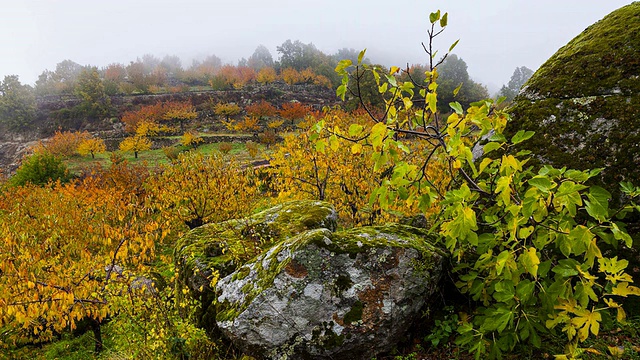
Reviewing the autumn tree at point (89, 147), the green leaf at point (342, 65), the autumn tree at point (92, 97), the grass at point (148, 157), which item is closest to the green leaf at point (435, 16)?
the green leaf at point (342, 65)

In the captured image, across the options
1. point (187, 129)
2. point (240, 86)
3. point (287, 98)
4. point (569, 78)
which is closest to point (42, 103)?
point (187, 129)

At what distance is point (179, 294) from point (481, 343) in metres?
5.00

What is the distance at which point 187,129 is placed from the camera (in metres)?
59.0

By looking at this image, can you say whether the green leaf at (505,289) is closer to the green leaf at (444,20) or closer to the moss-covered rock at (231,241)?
the green leaf at (444,20)

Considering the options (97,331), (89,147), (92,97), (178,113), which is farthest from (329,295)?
(92,97)

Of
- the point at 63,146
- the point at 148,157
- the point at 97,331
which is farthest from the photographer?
the point at 148,157

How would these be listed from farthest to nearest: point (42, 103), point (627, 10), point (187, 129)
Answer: point (42, 103) < point (187, 129) < point (627, 10)

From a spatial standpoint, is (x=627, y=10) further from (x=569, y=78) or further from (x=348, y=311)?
(x=348, y=311)

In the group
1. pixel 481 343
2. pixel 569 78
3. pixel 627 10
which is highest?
pixel 627 10

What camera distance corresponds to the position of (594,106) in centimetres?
418

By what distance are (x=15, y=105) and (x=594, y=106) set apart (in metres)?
86.1

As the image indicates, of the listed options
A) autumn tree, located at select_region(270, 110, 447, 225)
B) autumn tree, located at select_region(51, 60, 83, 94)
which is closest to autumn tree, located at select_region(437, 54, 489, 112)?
autumn tree, located at select_region(270, 110, 447, 225)

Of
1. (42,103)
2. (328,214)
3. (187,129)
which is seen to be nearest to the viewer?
(328,214)

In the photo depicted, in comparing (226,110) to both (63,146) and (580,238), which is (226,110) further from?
(580,238)
